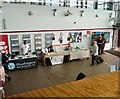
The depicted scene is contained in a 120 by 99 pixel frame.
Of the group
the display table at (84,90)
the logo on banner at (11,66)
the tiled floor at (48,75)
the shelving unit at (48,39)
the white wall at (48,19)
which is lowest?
the tiled floor at (48,75)

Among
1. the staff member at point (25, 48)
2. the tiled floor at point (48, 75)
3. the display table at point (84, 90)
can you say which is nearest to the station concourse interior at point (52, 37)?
the tiled floor at point (48, 75)

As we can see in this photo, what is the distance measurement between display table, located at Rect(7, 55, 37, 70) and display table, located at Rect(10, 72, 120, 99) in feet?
16.4

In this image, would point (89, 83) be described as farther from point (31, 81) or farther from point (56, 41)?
point (56, 41)

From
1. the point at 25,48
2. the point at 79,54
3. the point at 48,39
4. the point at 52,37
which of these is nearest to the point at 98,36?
the point at 79,54

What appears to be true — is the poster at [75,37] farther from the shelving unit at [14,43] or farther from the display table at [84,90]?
the display table at [84,90]

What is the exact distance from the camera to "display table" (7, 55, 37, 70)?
7.91 meters

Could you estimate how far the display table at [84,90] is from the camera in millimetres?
3098

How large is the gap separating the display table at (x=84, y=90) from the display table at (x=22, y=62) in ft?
16.4

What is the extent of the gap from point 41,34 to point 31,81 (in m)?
3.55

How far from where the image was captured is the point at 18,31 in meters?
8.91

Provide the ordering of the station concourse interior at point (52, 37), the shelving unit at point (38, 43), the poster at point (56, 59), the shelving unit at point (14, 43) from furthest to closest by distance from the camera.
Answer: the shelving unit at point (38, 43), the poster at point (56, 59), the shelving unit at point (14, 43), the station concourse interior at point (52, 37)

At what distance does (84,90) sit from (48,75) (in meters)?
4.32

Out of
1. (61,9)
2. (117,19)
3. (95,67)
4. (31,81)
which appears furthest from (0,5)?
(117,19)

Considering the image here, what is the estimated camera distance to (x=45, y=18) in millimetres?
9477
